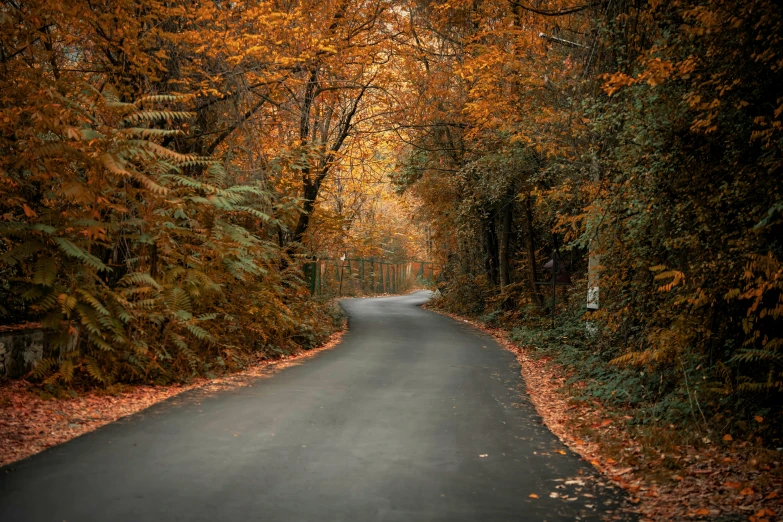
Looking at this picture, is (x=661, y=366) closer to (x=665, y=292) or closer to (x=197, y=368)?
(x=665, y=292)

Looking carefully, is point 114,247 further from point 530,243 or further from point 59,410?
point 530,243

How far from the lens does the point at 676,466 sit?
22.2 feet

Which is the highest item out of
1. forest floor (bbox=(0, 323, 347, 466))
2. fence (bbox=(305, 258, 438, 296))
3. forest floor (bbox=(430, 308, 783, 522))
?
fence (bbox=(305, 258, 438, 296))

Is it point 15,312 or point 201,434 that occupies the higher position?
point 15,312

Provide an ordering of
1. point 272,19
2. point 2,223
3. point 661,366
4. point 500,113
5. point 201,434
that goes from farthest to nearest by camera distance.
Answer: point 500,113 < point 272,19 < point 661,366 < point 2,223 < point 201,434

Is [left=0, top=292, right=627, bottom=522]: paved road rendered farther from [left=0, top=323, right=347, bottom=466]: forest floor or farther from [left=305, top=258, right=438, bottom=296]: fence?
[left=305, top=258, right=438, bottom=296]: fence

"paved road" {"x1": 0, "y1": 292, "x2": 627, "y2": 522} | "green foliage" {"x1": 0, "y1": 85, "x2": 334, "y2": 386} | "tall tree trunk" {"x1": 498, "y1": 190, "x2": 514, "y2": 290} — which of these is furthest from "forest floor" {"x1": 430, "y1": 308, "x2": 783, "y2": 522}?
"tall tree trunk" {"x1": 498, "y1": 190, "x2": 514, "y2": 290}

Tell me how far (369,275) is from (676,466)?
137 ft

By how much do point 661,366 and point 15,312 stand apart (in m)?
10.9

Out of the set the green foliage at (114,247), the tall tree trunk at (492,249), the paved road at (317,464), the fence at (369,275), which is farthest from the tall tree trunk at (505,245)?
the paved road at (317,464)

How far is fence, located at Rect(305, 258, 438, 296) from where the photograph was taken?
135 feet

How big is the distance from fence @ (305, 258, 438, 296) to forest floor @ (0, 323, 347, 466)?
2031 cm

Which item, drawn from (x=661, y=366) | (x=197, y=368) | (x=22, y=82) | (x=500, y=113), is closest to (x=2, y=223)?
(x=22, y=82)

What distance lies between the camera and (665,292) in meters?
10.4
